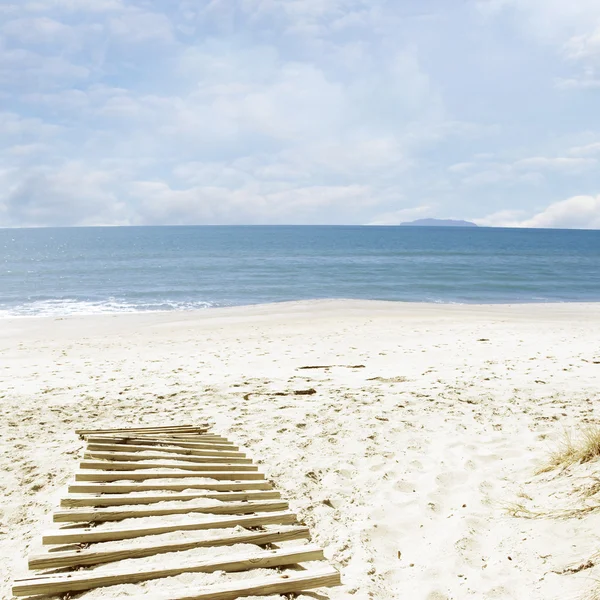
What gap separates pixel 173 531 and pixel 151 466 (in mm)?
1482

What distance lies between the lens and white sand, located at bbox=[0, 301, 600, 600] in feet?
12.1

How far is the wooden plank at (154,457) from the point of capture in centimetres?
523

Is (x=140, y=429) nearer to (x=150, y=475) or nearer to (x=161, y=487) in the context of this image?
(x=150, y=475)

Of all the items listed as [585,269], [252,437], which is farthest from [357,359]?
[585,269]

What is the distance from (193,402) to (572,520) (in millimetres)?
5875

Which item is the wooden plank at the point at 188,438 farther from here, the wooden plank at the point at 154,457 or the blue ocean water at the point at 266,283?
the blue ocean water at the point at 266,283

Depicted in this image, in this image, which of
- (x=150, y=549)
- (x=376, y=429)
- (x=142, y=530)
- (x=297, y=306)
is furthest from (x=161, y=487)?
(x=297, y=306)

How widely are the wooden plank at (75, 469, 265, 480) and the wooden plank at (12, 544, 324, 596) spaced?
1.53 meters

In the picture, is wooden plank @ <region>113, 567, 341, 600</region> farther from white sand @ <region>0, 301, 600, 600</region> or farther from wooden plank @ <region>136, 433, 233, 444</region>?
wooden plank @ <region>136, 433, 233, 444</region>

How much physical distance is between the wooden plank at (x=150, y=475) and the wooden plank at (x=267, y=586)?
1759 millimetres

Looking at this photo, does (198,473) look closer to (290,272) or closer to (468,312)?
→ (468,312)

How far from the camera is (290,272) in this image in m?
40.0

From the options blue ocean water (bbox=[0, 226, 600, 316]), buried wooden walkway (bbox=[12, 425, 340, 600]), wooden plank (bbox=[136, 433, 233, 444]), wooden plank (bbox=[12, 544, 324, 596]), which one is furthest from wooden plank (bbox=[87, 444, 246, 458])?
blue ocean water (bbox=[0, 226, 600, 316])

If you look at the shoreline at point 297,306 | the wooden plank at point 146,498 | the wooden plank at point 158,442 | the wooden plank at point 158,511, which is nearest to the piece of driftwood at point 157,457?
the wooden plank at point 158,442
